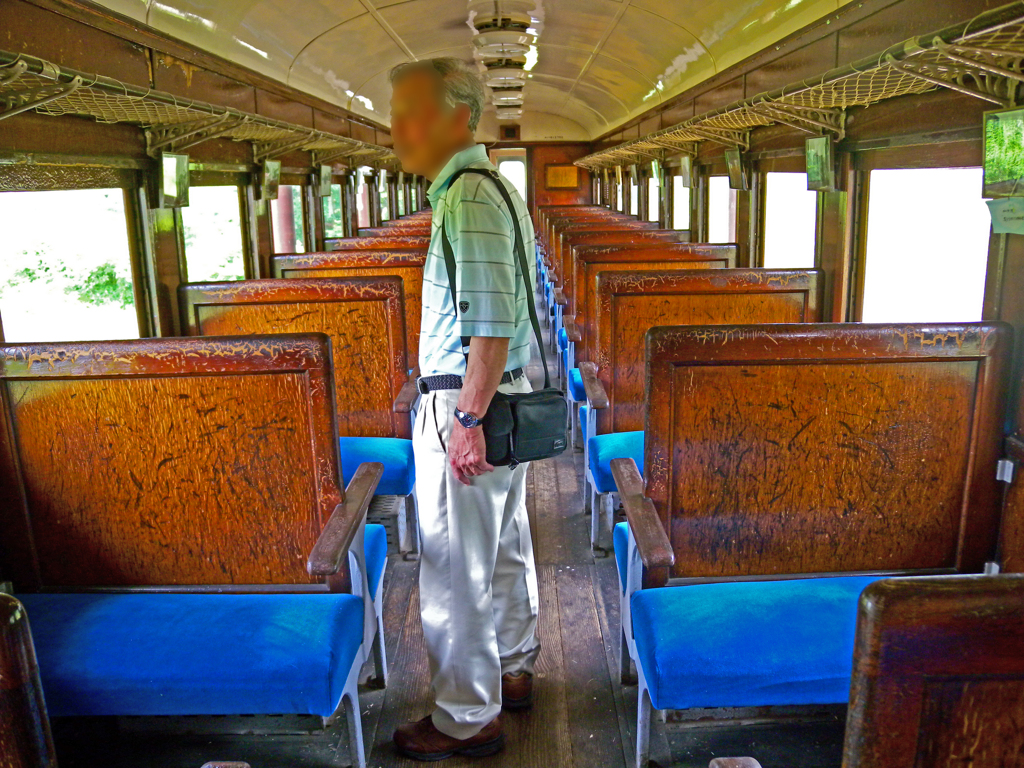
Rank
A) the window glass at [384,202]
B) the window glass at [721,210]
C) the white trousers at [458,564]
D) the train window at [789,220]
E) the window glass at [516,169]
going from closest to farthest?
the white trousers at [458,564] → the train window at [789,220] → the window glass at [721,210] → the window glass at [384,202] → the window glass at [516,169]

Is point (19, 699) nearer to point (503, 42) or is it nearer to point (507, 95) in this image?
point (503, 42)

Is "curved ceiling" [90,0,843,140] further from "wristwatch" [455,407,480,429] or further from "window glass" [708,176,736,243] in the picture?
"wristwatch" [455,407,480,429]

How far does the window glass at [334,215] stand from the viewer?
8797 mm

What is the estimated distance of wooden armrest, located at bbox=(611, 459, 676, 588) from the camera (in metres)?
1.80

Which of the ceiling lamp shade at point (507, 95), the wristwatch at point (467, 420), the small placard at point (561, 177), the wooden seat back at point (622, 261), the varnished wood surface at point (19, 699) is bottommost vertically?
the varnished wood surface at point (19, 699)

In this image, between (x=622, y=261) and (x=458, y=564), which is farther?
(x=622, y=261)

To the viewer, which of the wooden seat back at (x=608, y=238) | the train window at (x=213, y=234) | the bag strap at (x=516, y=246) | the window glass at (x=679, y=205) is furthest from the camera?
the window glass at (x=679, y=205)

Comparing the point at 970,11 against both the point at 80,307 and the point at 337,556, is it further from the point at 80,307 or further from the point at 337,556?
the point at 80,307

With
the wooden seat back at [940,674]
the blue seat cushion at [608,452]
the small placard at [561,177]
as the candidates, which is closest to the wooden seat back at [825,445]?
the blue seat cushion at [608,452]

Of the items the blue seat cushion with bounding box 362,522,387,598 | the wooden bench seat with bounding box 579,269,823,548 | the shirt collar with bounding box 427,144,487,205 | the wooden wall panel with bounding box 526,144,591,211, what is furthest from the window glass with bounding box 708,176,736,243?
the wooden wall panel with bounding box 526,144,591,211

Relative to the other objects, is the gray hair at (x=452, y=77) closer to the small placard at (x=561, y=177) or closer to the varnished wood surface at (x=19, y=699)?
the varnished wood surface at (x=19, y=699)

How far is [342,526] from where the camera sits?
77.3 inches

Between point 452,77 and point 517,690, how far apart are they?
168 centimetres

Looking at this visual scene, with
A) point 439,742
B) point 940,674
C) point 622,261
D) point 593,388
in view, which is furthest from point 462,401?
point 622,261
